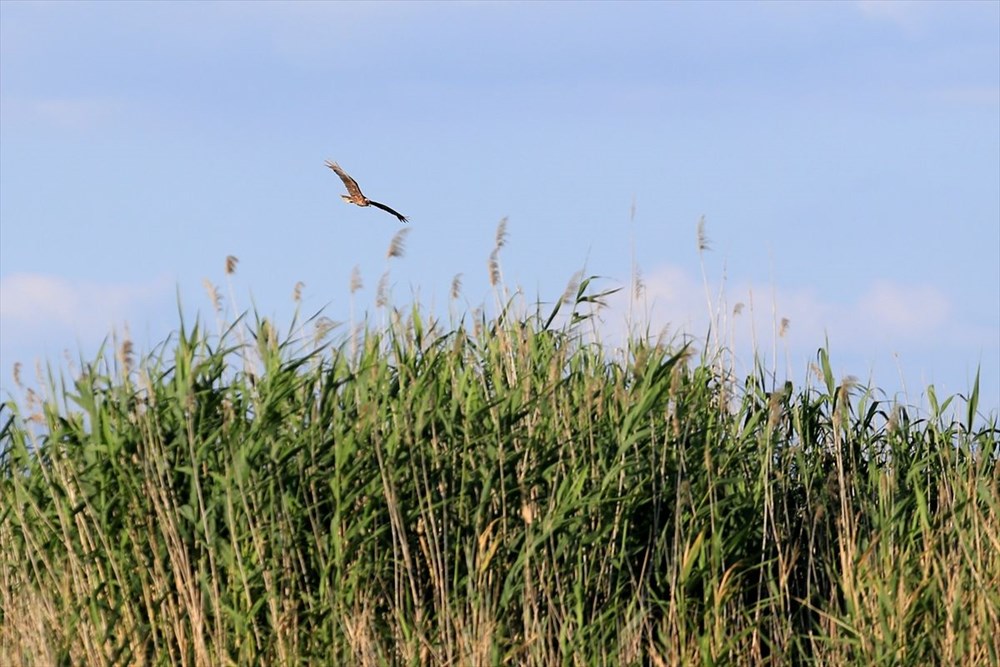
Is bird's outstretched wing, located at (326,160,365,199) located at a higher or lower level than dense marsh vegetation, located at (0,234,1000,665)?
higher

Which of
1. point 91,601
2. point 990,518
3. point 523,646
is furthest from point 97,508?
point 990,518

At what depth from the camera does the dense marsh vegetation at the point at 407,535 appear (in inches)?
224

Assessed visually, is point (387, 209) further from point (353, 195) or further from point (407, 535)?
point (407, 535)

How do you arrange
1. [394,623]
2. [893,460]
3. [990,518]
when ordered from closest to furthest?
[394,623] → [990,518] → [893,460]

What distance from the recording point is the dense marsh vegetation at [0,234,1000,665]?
5680mm

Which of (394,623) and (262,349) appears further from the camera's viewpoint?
(262,349)

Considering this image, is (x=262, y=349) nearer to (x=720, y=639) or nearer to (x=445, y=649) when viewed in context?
(x=445, y=649)

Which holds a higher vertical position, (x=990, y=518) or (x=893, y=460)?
(x=893, y=460)

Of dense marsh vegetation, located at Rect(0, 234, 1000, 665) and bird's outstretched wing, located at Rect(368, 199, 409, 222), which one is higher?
bird's outstretched wing, located at Rect(368, 199, 409, 222)

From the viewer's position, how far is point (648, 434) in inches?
244

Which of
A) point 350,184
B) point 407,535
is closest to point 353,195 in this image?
point 350,184

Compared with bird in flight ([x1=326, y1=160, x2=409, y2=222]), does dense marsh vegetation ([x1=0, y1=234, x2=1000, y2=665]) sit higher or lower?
lower

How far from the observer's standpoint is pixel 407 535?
19.7 ft

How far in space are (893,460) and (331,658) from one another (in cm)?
383
